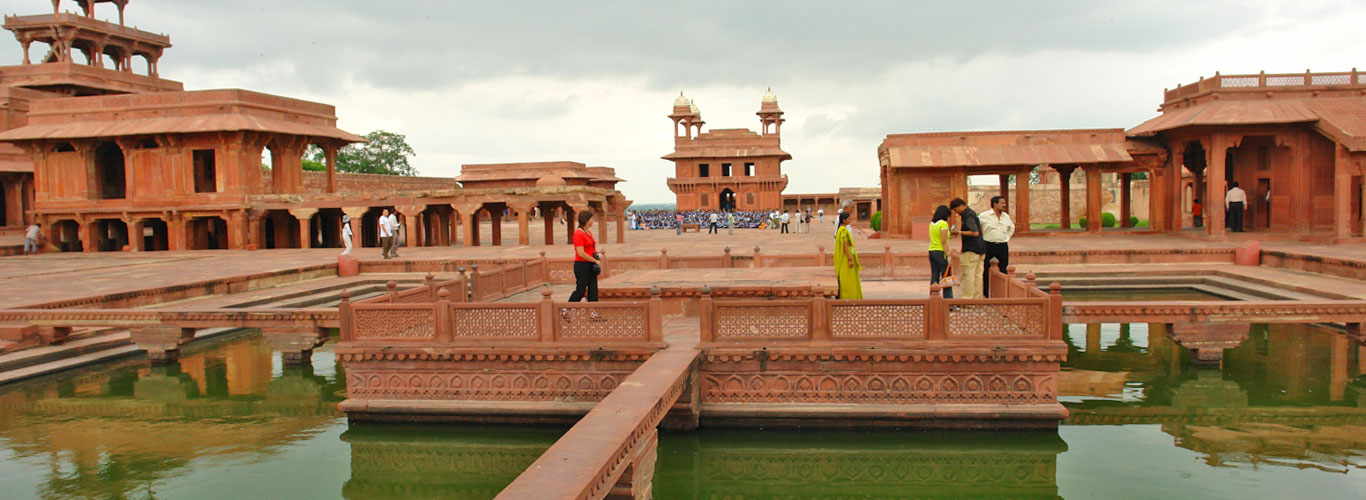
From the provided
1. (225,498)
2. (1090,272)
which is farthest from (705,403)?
(1090,272)

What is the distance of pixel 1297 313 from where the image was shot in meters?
9.68

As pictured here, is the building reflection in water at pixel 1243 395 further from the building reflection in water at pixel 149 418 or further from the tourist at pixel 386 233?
the tourist at pixel 386 233

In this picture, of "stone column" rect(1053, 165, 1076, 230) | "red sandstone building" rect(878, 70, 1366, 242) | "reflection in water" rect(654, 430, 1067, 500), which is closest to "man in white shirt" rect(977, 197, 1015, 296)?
"reflection in water" rect(654, 430, 1067, 500)

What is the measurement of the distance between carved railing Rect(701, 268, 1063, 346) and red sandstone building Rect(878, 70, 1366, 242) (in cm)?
1608

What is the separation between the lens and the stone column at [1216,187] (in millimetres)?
20828

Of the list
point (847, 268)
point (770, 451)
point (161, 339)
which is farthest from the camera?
point (161, 339)

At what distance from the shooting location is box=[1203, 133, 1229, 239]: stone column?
2083 centimetres

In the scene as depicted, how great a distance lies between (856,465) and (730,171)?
5420 centimetres

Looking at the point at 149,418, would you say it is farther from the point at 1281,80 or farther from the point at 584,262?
the point at 1281,80

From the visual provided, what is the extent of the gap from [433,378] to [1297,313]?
907 cm

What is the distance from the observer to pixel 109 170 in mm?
30875

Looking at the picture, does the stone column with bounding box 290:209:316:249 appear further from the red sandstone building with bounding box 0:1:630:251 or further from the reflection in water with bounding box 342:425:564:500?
the reflection in water with bounding box 342:425:564:500

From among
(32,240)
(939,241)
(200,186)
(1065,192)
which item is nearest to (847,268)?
(939,241)

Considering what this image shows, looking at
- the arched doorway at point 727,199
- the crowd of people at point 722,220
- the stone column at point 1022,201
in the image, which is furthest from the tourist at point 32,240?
the arched doorway at point 727,199
